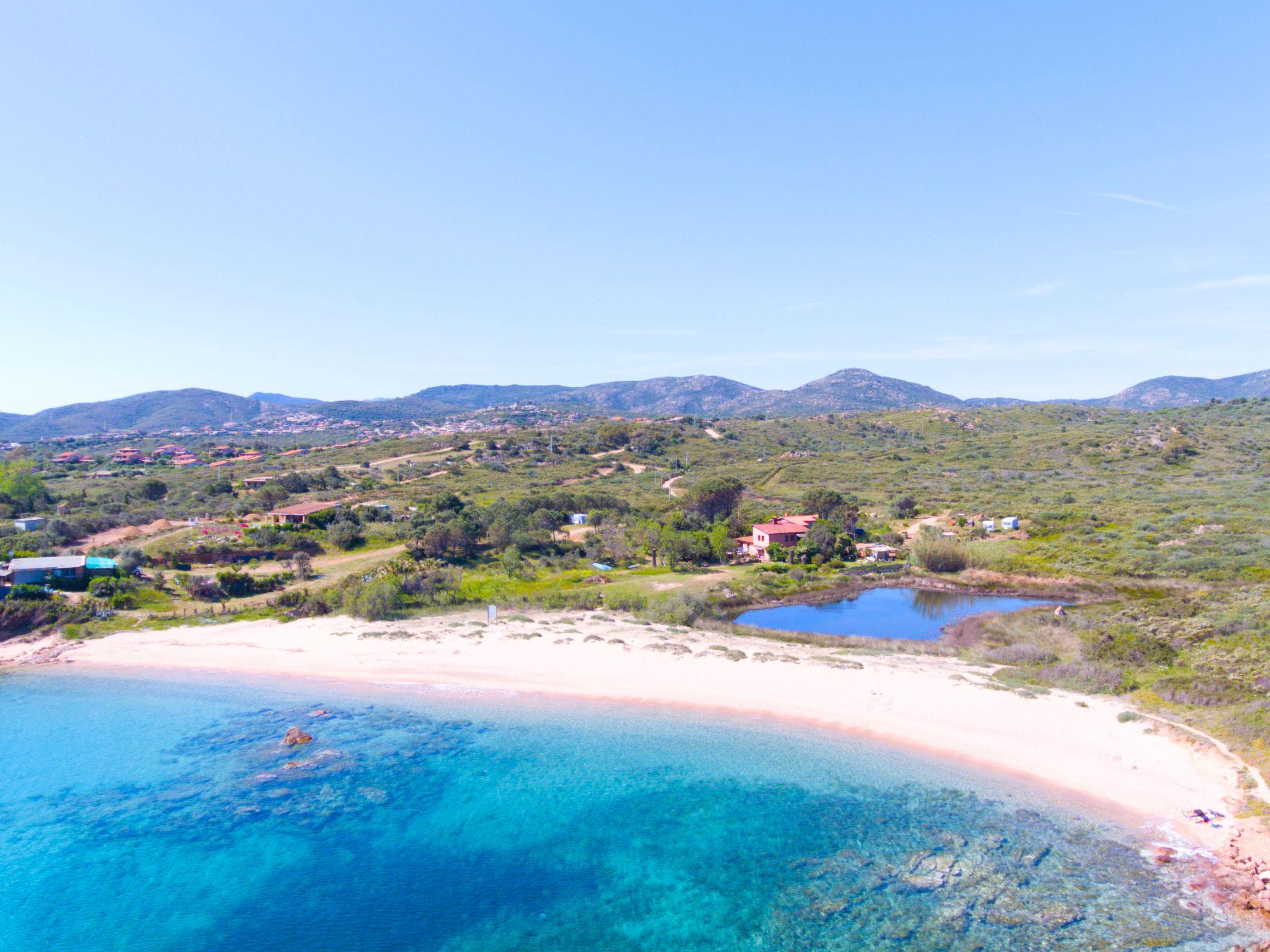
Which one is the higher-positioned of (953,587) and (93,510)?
(93,510)

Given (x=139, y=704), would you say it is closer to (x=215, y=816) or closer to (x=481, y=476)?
(x=215, y=816)

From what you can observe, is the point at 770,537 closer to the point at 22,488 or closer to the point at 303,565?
the point at 303,565

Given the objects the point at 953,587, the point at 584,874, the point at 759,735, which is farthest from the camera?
the point at 953,587

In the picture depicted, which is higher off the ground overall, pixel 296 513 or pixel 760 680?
pixel 296 513

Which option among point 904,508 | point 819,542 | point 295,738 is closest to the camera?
point 295,738

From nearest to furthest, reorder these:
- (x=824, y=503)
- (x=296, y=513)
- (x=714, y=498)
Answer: (x=296, y=513)
(x=824, y=503)
(x=714, y=498)

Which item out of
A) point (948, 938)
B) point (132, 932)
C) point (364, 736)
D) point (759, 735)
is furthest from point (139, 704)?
point (948, 938)

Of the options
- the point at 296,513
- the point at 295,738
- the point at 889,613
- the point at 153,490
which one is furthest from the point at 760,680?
the point at 153,490

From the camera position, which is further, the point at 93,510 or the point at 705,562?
the point at 93,510
